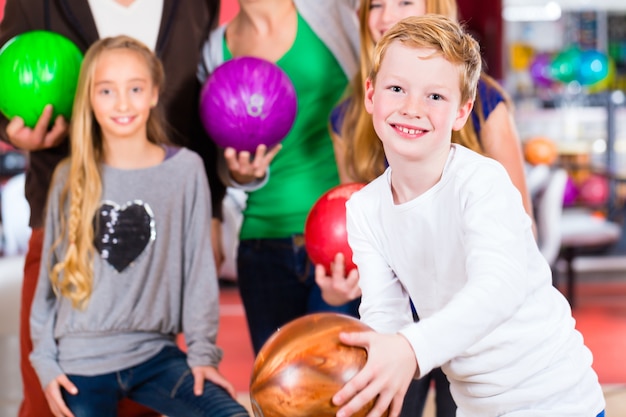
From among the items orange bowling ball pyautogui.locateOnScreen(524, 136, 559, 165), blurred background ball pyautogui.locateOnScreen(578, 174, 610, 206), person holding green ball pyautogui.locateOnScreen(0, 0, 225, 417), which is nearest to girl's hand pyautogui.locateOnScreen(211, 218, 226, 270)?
person holding green ball pyautogui.locateOnScreen(0, 0, 225, 417)

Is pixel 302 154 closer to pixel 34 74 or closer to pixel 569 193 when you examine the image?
pixel 34 74

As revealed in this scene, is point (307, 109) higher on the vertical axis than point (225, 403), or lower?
higher

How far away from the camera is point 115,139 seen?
7.16 feet

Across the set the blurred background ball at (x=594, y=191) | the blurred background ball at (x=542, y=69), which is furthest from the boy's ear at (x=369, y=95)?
the blurred background ball at (x=594, y=191)

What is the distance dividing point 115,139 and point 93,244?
278 millimetres

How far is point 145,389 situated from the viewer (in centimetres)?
206

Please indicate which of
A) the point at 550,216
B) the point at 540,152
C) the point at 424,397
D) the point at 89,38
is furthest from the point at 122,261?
the point at 540,152

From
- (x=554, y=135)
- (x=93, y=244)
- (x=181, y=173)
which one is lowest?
(x=554, y=135)

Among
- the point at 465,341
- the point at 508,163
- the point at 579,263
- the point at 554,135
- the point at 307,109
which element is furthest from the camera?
the point at 554,135

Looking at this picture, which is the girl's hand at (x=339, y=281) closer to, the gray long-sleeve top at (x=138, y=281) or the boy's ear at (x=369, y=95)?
the gray long-sleeve top at (x=138, y=281)

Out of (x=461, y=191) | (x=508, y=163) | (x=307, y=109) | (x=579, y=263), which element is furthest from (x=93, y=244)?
(x=579, y=263)

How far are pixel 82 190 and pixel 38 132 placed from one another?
8.3 inches

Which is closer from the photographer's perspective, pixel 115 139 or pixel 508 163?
pixel 508 163

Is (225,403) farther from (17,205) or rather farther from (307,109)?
(17,205)
